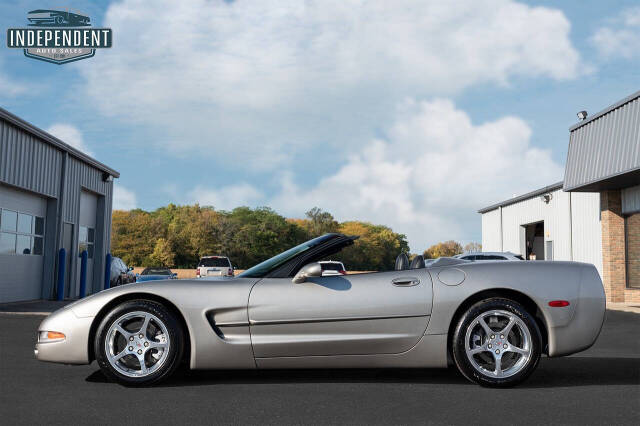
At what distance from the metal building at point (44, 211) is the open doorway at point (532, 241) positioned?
2096cm

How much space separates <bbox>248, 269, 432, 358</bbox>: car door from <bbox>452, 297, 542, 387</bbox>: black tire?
309mm

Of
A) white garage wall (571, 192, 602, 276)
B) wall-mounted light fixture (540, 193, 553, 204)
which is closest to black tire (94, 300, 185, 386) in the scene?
white garage wall (571, 192, 602, 276)

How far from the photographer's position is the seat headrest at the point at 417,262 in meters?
5.41

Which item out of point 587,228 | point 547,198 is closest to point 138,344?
point 587,228

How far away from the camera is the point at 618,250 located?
801 inches

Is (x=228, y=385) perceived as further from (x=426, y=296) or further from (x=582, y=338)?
(x=582, y=338)

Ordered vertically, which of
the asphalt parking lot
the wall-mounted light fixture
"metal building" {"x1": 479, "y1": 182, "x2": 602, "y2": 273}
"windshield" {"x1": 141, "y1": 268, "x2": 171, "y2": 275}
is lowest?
the asphalt parking lot

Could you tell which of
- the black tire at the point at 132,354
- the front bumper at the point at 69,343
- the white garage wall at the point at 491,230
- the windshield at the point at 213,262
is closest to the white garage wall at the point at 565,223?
the white garage wall at the point at 491,230

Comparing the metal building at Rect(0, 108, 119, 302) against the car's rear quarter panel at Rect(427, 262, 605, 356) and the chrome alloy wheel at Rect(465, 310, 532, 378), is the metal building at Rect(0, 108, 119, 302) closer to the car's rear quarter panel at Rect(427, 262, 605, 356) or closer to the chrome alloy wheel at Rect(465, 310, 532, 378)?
the car's rear quarter panel at Rect(427, 262, 605, 356)

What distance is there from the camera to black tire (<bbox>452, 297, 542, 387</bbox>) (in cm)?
500

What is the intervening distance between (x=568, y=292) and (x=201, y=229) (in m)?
81.0

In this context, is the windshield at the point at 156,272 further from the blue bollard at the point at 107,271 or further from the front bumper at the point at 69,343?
the front bumper at the point at 69,343

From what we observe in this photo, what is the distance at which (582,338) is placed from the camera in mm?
5223

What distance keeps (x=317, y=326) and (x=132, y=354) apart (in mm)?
1514
